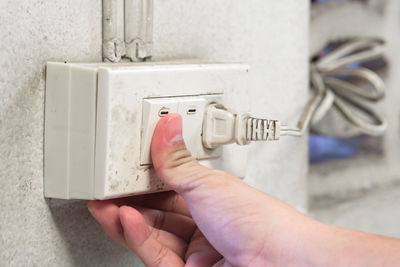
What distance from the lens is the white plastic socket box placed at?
1.70ft

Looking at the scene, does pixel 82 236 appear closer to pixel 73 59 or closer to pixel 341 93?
pixel 73 59

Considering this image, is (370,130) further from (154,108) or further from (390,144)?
(154,108)

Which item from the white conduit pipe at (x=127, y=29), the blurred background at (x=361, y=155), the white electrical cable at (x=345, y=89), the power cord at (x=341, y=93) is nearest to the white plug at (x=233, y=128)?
the power cord at (x=341, y=93)

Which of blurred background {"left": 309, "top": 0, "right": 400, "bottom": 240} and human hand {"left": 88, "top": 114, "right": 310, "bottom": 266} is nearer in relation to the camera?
human hand {"left": 88, "top": 114, "right": 310, "bottom": 266}

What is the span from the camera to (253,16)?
770 millimetres

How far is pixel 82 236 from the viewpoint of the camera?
0.61m

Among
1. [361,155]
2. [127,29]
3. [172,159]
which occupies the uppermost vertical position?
[127,29]

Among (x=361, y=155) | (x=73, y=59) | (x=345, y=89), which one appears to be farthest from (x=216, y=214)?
(x=361, y=155)

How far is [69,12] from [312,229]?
12.2 inches

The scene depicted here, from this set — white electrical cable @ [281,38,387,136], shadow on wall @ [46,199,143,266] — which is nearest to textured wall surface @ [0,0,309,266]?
shadow on wall @ [46,199,143,266]

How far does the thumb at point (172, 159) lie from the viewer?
54cm

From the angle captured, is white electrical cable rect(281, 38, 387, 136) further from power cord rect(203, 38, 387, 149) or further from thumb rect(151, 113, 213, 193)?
thumb rect(151, 113, 213, 193)

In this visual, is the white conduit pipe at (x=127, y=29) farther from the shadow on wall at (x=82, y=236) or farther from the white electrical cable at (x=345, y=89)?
the white electrical cable at (x=345, y=89)

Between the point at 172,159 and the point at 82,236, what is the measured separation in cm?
15
